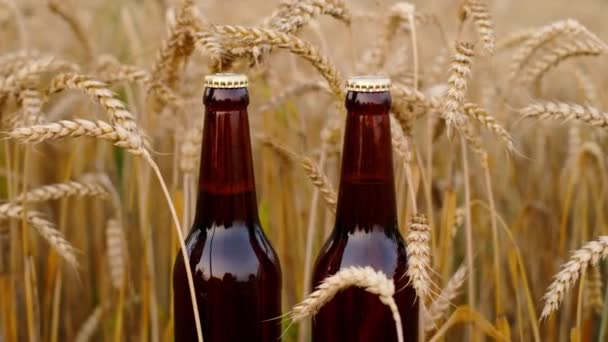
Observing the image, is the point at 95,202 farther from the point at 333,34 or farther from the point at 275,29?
the point at 333,34

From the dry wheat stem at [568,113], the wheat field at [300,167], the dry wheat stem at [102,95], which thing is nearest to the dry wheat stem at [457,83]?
the wheat field at [300,167]

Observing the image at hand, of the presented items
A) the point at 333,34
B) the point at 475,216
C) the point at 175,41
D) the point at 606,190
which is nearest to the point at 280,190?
the point at 475,216

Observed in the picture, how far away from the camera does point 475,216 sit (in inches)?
88.0

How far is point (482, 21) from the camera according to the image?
1.35 m

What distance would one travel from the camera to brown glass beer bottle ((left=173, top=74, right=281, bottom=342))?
1.25m

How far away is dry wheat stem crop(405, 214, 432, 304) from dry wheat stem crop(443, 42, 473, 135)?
155mm

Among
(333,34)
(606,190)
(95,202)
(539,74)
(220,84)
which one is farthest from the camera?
(333,34)

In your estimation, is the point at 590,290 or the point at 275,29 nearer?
the point at 275,29

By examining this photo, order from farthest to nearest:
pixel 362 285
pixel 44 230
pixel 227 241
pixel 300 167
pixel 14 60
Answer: pixel 300 167 < pixel 14 60 < pixel 44 230 < pixel 227 241 < pixel 362 285

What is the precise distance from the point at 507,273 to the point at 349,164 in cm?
156

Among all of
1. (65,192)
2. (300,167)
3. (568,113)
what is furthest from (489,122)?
(300,167)

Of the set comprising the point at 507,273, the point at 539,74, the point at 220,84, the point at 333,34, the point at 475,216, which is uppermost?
the point at 333,34

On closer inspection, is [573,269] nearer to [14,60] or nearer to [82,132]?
[82,132]

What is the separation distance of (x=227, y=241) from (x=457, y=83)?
455mm
